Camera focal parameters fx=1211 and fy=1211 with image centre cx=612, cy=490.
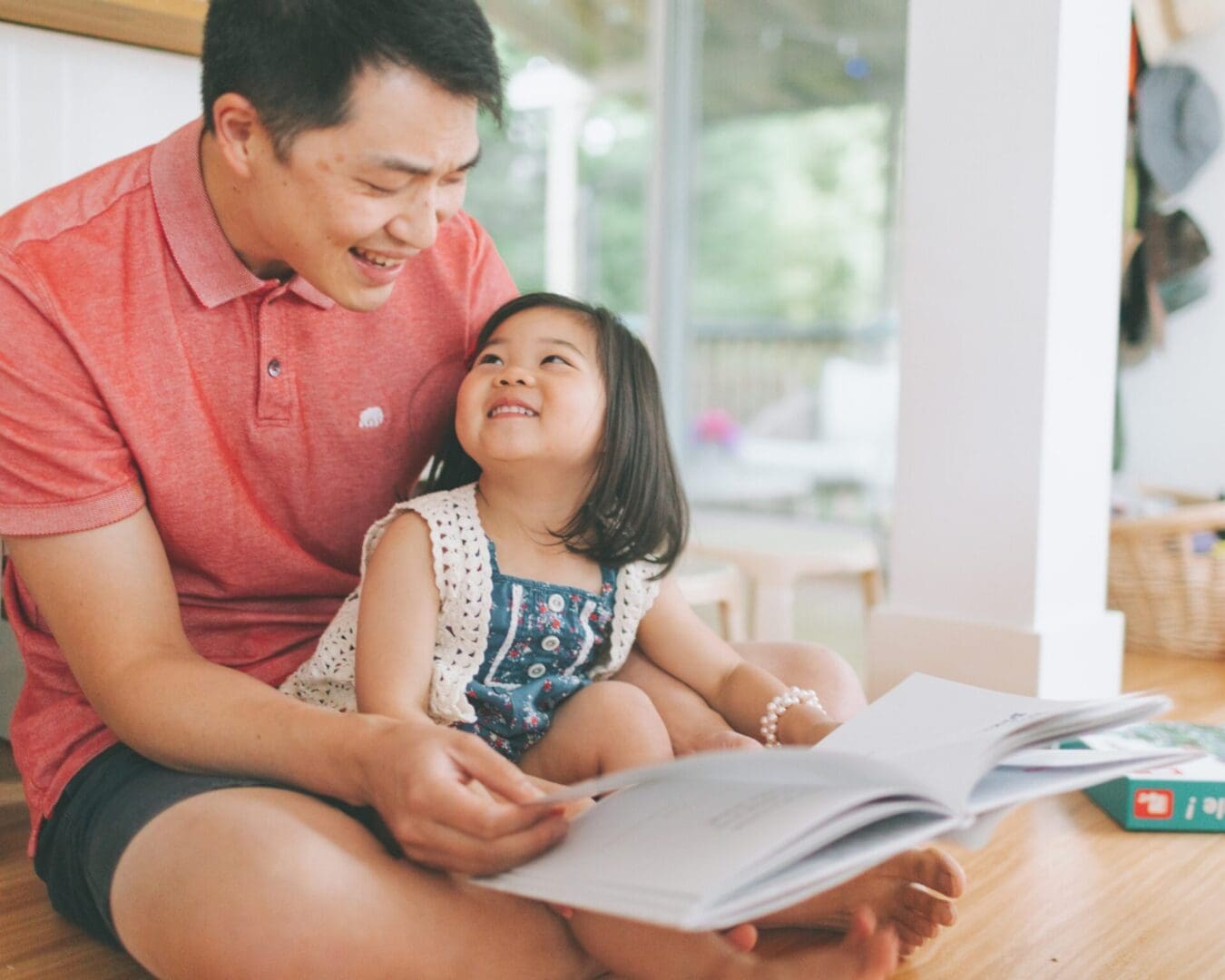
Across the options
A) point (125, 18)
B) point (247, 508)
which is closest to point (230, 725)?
point (247, 508)

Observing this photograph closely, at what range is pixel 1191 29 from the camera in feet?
9.34

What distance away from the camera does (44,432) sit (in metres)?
1.01

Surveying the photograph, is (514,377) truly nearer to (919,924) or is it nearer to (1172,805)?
(919,924)

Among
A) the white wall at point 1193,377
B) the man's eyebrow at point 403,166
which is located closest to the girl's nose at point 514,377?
the man's eyebrow at point 403,166

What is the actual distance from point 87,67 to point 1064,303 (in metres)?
1.39

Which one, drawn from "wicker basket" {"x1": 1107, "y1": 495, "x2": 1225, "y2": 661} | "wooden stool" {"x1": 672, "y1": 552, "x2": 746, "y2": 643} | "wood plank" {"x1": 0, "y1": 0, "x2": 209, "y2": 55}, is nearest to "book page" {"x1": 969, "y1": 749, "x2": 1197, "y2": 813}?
"wooden stool" {"x1": 672, "y1": 552, "x2": 746, "y2": 643}

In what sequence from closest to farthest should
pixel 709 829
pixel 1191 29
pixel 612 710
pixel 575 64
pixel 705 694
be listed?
pixel 709 829 → pixel 612 710 → pixel 705 694 → pixel 1191 29 → pixel 575 64

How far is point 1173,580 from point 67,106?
2.05m

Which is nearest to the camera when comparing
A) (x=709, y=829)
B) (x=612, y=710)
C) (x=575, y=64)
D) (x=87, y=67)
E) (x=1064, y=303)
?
(x=709, y=829)

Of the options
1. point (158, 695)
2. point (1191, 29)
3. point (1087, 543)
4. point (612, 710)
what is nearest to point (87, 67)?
point (158, 695)

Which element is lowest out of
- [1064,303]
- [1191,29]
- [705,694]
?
[705,694]

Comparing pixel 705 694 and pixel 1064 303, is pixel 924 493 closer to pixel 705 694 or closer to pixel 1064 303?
pixel 1064 303

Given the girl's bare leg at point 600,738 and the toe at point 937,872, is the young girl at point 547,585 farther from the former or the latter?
the toe at point 937,872

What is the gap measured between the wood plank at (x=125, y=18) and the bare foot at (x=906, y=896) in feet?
3.58
